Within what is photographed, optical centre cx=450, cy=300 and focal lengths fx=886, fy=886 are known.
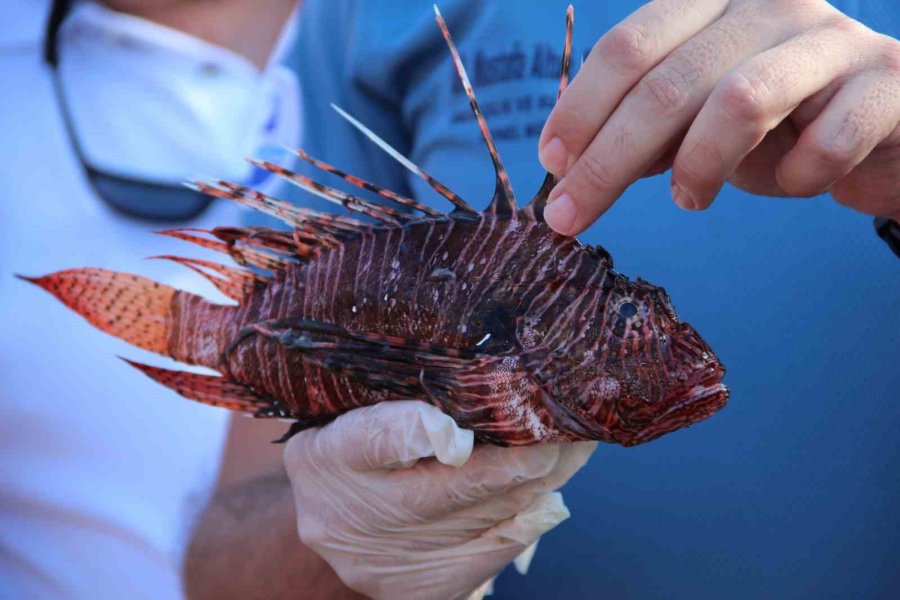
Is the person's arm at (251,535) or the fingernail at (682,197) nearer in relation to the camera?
the fingernail at (682,197)

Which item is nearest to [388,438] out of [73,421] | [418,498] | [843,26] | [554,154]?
[418,498]

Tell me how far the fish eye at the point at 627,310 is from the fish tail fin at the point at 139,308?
0.49 metres

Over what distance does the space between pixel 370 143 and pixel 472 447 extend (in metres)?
0.93

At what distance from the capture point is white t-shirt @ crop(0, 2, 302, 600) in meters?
1.51

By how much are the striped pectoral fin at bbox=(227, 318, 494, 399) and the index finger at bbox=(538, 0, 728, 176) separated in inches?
9.2

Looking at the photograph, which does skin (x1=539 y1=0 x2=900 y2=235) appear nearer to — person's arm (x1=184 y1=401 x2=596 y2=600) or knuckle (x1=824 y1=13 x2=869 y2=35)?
knuckle (x1=824 y1=13 x2=869 y2=35)

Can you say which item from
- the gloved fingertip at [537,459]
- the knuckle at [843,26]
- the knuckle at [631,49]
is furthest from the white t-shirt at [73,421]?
the knuckle at [843,26]

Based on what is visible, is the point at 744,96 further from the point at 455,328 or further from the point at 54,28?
the point at 54,28

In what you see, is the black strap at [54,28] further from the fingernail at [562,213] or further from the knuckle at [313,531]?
the fingernail at [562,213]

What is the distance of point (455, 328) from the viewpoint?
86 centimetres

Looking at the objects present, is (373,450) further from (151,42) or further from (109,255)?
(151,42)

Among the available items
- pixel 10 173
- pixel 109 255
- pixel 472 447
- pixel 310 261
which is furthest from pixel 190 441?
pixel 472 447

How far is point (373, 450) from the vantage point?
0.96 m

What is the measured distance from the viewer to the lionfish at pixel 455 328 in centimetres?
82
